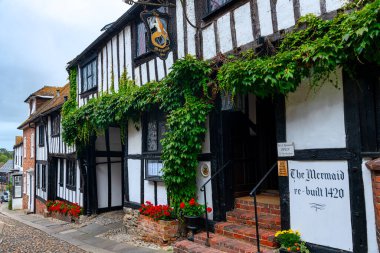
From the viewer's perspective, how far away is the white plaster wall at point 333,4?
4.49 m

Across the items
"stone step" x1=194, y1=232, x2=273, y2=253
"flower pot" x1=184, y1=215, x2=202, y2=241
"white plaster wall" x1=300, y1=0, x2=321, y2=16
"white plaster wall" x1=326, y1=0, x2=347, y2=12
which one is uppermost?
"white plaster wall" x1=300, y1=0, x2=321, y2=16

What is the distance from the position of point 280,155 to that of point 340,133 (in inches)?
43.5

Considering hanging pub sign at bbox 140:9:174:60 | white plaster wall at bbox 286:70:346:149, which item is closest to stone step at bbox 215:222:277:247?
white plaster wall at bbox 286:70:346:149

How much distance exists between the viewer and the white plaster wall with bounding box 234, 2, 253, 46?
5859mm

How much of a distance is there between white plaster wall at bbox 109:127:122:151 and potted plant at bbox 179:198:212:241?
22.6ft

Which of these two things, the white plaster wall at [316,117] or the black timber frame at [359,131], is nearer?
the black timber frame at [359,131]

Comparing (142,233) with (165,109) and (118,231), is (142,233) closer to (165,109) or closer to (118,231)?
(118,231)

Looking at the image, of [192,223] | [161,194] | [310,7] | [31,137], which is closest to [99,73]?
[161,194]

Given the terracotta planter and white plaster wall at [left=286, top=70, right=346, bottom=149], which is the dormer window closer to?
white plaster wall at [left=286, top=70, right=346, bottom=149]

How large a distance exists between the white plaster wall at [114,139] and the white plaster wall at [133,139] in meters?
3.56

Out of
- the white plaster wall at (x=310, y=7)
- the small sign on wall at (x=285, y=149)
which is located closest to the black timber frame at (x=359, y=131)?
Answer: the small sign on wall at (x=285, y=149)

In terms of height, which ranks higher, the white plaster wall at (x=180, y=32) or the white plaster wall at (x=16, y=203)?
the white plaster wall at (x=180, y=32)

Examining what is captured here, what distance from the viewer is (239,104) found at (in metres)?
6.57

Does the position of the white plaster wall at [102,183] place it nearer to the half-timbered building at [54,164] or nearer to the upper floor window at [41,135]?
the half-timbered building at [54,164]
